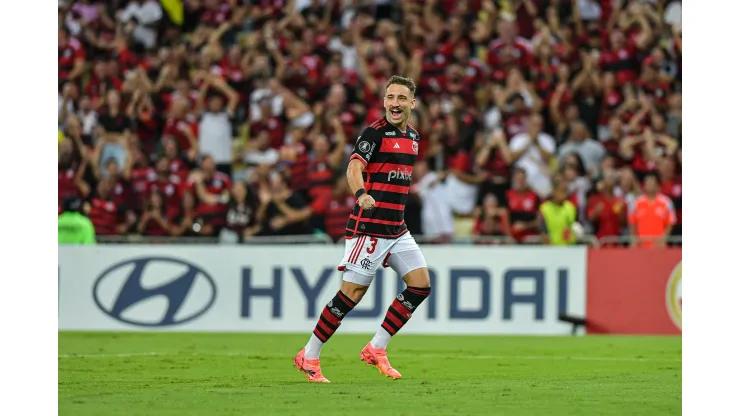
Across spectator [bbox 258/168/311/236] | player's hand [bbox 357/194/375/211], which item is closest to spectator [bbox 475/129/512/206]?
spectator [bbox 258/168/311/236]

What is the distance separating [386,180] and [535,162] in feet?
28.8

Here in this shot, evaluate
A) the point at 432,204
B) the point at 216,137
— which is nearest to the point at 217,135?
the point at 216,137

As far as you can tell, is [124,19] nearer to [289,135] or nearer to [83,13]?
[83,13]

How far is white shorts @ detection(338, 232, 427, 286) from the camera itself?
931 cm

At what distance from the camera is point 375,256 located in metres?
9.32

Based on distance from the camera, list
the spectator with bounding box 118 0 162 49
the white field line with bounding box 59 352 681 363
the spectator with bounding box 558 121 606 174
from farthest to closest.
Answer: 1. the spectator with bounding box 118 0 162 49
2. the spectator with bounding box 558 121 606 174
3. the white field line with bounding box 59 352 681 363

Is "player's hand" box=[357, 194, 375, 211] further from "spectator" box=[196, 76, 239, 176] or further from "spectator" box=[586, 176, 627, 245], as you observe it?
"spectator" box=[196, 76, 239, 176]

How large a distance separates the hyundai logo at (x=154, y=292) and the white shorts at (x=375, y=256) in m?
6.98

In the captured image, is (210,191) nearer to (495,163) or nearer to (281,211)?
(281,211)

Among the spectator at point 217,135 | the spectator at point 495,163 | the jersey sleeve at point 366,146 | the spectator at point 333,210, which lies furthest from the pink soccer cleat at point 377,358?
the spectator at point 217,135

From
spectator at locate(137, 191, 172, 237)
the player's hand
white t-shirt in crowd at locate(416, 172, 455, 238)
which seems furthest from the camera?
spectator at locate(137, 191, 172, 237)

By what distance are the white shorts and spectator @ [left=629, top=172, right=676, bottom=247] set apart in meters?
7.67

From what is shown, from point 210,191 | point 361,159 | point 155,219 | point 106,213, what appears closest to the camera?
point 361,159

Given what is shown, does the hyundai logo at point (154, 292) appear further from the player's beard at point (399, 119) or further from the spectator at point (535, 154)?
the player's beard at point (399, 119)
